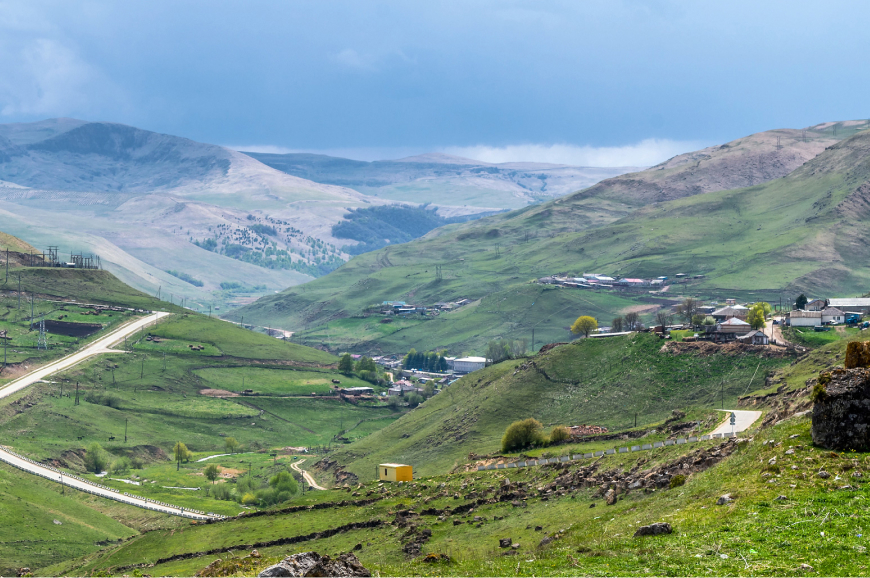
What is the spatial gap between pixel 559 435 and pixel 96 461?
89.4 metres

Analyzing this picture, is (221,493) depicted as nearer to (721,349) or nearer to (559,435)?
(559,435)

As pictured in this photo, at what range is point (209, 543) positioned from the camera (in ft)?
246

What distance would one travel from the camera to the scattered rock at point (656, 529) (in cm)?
3322

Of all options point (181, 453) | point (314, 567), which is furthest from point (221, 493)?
point (314, 567)

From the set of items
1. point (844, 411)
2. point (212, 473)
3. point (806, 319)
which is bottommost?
point (212, 473)

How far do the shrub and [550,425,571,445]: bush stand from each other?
44980mm

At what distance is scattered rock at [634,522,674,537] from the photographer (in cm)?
3322

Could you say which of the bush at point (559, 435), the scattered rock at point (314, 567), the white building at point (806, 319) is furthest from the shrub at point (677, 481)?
the white building at point (806, 319)

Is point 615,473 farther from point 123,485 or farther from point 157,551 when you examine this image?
point 123,485

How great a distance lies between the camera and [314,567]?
2709 centimetres

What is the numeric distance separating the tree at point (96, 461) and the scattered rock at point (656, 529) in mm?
132315

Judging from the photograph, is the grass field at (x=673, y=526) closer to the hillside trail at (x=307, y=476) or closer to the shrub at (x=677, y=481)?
the shrub at (x=677, y=481)

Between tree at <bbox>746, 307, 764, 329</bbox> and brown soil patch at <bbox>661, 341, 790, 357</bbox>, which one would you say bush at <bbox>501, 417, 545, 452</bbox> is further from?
tree at <bbox>746, 307, 764, 329</bbox>

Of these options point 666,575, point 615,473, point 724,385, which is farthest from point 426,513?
point 724,385
